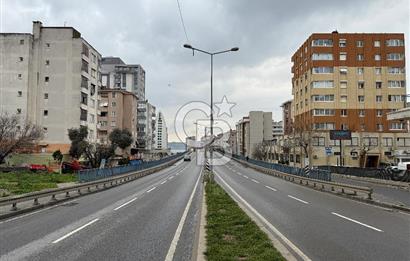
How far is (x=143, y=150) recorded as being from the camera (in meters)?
118

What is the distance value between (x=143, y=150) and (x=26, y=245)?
110013 millimetres

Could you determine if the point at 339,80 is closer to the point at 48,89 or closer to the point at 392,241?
the point at 48,89

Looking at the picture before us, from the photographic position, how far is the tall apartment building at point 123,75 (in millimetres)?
164125

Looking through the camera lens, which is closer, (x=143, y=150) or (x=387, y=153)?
(x=387, y=153)

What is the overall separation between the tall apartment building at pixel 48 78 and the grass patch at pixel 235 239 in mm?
53439

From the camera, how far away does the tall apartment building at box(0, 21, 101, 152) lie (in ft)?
203

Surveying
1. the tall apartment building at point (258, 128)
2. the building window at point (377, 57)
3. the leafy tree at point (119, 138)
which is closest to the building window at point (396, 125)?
the building window at point (377, 57)

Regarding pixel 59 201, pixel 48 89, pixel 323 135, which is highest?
pixel 48 89

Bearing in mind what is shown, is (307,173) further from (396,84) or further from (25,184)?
(396,84)

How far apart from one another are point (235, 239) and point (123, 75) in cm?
16242

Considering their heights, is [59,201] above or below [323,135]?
below

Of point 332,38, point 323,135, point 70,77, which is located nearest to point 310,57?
point 332,38

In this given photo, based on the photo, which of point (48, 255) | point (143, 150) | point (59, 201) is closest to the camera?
point (48, 255)

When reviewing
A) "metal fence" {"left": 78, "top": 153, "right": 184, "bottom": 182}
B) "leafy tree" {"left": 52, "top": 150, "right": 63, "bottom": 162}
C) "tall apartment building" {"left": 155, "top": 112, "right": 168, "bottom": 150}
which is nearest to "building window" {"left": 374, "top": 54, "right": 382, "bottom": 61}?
"metal fence" {"left": 78, "top": 153, "right": 184, "bottom": 182}
